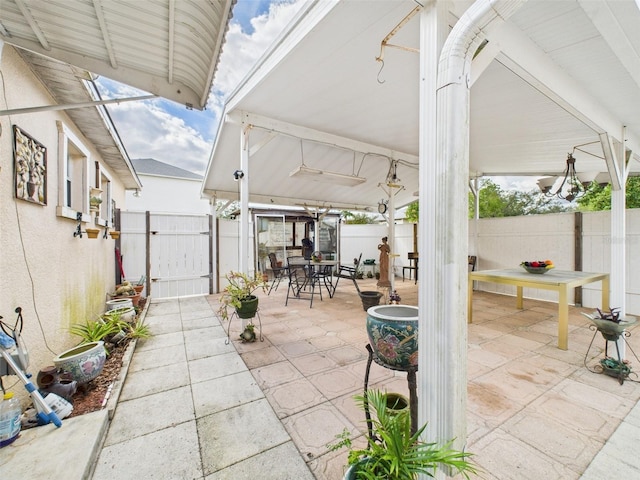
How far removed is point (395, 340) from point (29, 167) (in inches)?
115

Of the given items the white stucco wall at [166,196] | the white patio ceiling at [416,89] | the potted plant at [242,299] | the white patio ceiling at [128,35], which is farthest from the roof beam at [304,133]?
the white stucco wall at [166,196]

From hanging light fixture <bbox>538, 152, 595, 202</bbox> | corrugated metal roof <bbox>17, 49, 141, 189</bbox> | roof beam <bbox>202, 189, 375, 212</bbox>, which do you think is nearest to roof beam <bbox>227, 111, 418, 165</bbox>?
corrugated metal roof <bbox>17, 49, 141, 189</bbox>

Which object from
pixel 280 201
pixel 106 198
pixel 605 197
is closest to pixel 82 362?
pixel 106 198

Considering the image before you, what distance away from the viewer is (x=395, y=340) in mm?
1421

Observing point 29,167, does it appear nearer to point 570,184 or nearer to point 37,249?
point 37,249

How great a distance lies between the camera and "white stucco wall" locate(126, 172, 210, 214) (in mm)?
12469

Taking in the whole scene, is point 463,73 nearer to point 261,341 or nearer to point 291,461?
point 291,461

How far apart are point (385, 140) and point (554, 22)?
3.03 meters

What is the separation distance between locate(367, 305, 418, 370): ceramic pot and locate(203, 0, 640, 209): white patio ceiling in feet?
4.45

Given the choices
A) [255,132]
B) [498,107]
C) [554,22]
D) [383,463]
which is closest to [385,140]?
[498,107]

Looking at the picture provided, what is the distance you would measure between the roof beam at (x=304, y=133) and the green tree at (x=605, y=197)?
30.4ft

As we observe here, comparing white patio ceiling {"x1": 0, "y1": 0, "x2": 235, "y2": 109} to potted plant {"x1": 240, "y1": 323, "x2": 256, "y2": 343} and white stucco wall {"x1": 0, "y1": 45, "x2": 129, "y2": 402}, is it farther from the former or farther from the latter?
potted plant {"x1": 240, "y1": 323, "x2": 256, "y2": 343}

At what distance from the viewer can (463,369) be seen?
121 cm

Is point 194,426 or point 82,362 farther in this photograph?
point 82,362
